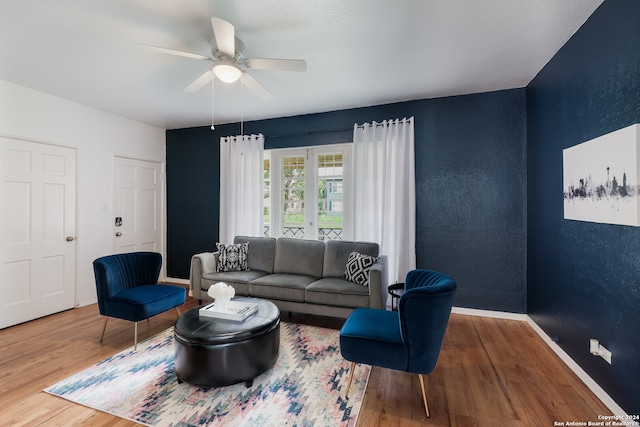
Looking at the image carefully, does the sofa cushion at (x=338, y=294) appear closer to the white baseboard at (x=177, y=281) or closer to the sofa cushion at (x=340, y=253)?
the sofa cushion at (x=340, y=253)

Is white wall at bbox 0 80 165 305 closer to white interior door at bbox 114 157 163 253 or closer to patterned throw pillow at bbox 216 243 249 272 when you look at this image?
white interior door at bbox 114 157 163 253

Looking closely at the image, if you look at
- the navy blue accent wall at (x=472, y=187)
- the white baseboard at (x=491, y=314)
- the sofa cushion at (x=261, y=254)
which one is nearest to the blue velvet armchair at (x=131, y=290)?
the sofa cushion at (x=261, y=254)

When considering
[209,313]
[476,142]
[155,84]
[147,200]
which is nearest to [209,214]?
[147,200]

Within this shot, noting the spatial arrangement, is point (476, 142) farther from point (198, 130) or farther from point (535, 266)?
point (198, 130)

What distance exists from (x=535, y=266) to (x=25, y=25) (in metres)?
5.08

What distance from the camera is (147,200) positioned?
500 cm

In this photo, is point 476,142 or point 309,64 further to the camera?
point 476,142

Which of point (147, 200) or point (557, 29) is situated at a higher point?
point (557, 29)

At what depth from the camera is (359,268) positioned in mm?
3400

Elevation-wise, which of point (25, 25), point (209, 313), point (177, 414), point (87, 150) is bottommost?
point (177, 414)

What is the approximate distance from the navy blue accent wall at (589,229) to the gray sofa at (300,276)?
1.59 meters

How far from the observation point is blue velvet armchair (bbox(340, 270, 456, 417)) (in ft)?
6.01

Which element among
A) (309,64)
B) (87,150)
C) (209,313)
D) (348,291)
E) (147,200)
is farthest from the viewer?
(147,200)

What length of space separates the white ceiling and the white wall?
0.22 m
